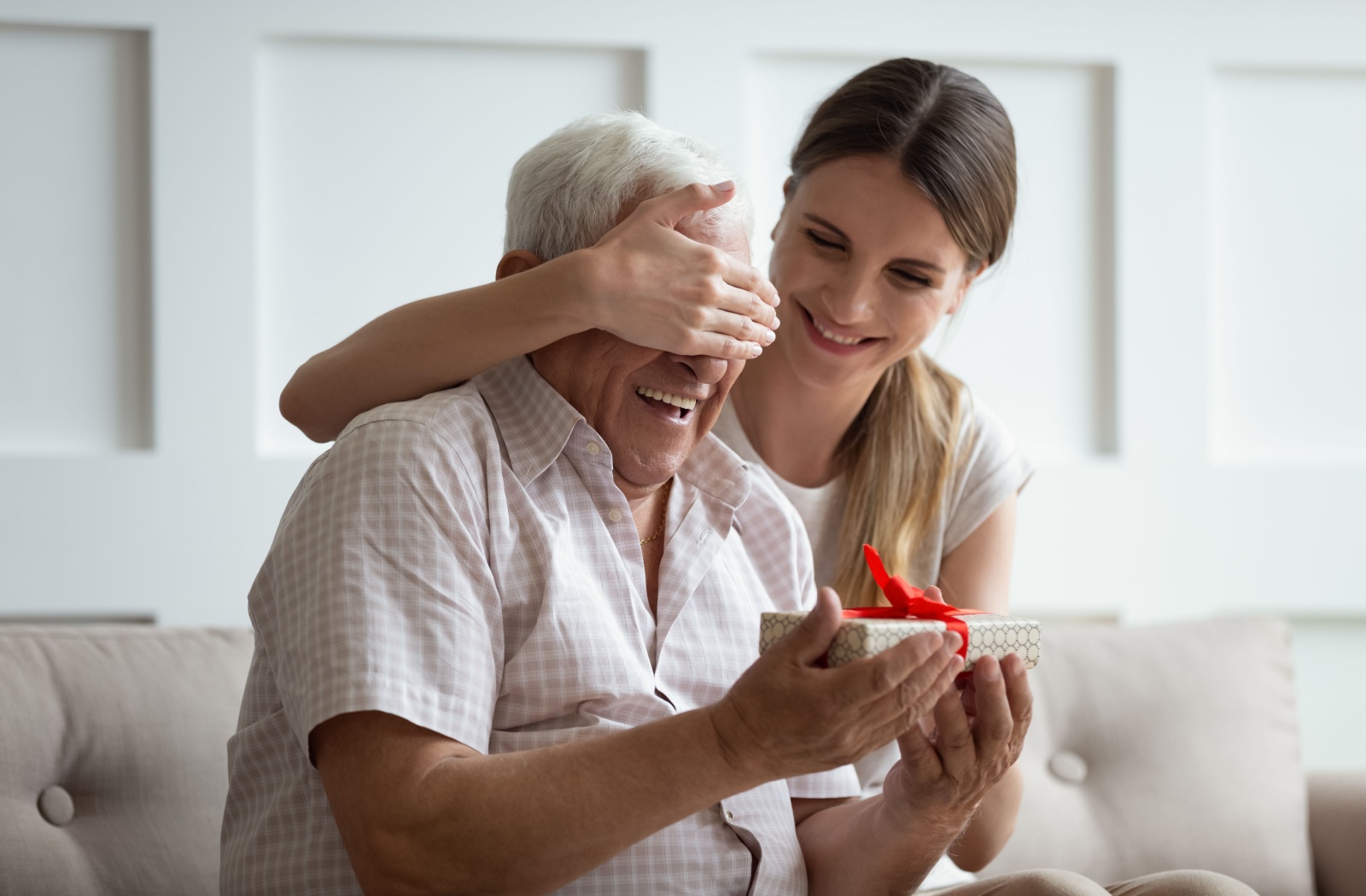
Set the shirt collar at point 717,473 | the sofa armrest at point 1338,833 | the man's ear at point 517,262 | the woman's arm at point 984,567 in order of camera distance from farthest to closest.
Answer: the sofa armrest at point 1338,833, the woman's arm at point 984,567, the shirt collar at point 717,473, the man's ear at point 517,262

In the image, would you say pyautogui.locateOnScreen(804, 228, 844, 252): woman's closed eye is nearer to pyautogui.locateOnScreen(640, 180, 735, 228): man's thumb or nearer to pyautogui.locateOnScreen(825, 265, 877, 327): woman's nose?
pyautogui.locateOnScreen(825, 265, 877, 327): woman's nose

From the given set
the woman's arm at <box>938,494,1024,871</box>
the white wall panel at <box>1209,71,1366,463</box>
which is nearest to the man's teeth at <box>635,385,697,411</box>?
the woman's arm at <box>938,494,1024,871</box>

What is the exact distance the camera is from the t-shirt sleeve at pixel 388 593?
1.03 m

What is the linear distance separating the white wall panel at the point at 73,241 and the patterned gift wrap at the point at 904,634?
1.62 metres

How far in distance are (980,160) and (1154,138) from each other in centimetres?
110

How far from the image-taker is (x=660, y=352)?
1267 millimetres

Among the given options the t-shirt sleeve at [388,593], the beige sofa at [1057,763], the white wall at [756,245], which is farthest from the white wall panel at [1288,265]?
the t-shirt sleeve at [388,593]

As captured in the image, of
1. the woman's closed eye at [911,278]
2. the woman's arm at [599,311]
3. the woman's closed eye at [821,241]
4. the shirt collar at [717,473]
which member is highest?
the woman's closed eye at [821,241]

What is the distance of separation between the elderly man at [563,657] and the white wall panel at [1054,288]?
1257mm

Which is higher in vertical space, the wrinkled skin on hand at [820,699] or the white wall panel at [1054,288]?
the white wall panel at [1054,288]

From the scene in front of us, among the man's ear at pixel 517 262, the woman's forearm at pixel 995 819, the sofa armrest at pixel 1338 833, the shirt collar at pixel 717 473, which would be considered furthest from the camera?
the sofa armrest at pixel 1338 833

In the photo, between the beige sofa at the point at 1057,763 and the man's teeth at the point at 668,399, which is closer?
the man's teeth at the point at 668,399

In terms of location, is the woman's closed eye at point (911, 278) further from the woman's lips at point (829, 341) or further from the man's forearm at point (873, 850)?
the man's forearm at point (873, 850)

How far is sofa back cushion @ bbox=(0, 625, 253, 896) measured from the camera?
1655 mm
